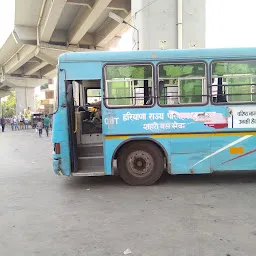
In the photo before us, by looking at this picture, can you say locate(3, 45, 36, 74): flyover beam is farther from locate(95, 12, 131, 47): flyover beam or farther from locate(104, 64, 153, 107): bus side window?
locate(104, 64, 153, 107): bus side window

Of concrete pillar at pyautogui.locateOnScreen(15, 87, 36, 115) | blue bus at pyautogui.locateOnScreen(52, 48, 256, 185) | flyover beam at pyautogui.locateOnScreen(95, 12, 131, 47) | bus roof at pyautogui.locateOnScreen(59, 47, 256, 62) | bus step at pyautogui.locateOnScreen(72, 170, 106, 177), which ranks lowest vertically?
bus step at pyautogui.locateOnScreen(72, 170, 106, 177)

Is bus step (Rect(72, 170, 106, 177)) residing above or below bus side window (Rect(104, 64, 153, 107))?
below

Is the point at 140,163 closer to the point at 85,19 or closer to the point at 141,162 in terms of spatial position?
the point at 141,162

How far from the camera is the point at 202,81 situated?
686cm

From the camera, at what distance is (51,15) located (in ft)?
59.4

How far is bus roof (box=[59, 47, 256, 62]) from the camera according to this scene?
6.81 m

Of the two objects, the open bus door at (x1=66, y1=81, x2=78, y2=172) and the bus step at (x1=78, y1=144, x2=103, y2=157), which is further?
the bus step at (x1=78, y1=144, x2=103, y2=157)

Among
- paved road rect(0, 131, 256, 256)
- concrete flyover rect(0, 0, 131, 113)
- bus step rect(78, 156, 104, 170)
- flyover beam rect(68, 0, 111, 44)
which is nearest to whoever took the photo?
paved road rect(0, 131, 256, 256)

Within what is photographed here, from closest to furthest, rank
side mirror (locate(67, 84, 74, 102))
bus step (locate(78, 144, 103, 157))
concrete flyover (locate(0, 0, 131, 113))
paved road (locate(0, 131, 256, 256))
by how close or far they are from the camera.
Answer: paved road (locate(0, 131, 256, 256))
side mirror (locate(67, 84, 74, 102))
bus step (locate(78, 144, 103, 157))
concrete flyover (locate(0, 0, 131, 113))

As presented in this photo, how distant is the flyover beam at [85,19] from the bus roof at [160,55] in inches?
426

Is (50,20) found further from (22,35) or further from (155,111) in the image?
(155,111)

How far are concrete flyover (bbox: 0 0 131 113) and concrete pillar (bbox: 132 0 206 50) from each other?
15.8 ft

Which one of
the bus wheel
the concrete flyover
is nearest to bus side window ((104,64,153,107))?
the bus wheel

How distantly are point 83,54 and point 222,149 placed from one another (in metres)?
3.68
